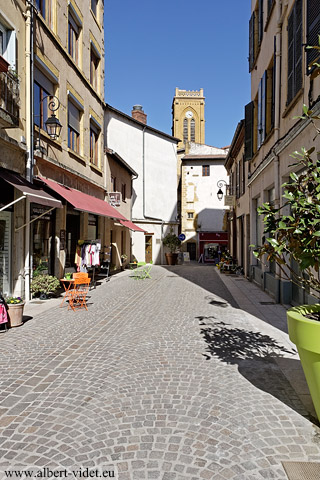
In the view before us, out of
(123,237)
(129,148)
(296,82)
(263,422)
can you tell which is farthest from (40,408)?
(129,148)

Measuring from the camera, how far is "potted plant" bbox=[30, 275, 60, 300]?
941 centimetres

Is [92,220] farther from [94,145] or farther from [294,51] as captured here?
[294,51]

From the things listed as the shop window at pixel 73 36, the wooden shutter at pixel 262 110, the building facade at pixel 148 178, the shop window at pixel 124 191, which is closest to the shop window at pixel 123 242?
the shop window at pixel 124 191

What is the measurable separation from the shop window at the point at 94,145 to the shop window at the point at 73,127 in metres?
1.76

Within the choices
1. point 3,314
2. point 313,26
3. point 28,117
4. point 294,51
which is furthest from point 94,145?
point 3,314

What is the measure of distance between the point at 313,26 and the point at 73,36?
9822 mm

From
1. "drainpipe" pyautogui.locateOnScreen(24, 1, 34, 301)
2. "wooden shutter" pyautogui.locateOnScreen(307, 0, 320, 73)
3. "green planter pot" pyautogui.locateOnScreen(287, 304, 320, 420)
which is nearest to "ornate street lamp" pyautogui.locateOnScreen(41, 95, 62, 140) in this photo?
"drainpipe" pyautogui.locateOnScreen(24, 1, 34, 301)

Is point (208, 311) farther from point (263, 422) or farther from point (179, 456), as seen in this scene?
point (179, 456)

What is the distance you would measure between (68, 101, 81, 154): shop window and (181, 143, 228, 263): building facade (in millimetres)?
21566

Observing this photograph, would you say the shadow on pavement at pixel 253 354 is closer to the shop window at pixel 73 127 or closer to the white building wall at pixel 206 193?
the shop window at pixel 73 127

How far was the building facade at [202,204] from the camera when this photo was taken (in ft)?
112

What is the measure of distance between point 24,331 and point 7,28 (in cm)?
722

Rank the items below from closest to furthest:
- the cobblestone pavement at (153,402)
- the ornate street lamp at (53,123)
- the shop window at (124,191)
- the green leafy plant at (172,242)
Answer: the cobblestone pavement at (153,402) < the ornate street lamp at (53,123) < the shop window at (124,191) < the green leafy plant at (172,242)

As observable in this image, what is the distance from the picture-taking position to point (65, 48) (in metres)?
11.8
